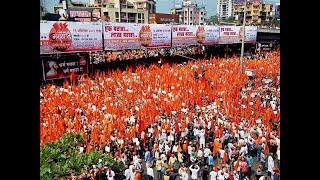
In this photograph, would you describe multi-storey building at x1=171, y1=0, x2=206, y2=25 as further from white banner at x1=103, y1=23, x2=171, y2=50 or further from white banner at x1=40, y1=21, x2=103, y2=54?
white banner at x1=40, y1=21, x2=103, y2=54

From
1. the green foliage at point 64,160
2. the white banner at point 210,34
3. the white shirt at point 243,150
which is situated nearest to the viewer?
the green foliage at point 64,160

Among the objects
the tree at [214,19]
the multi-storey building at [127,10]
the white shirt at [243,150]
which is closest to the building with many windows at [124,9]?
the multi-storey building at [127,10]

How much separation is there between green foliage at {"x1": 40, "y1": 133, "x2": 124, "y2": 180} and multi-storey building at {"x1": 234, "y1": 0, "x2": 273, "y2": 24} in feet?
16.8

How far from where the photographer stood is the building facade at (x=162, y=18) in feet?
29.3

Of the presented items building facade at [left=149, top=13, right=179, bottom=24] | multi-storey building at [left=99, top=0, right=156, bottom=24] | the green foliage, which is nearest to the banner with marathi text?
building facade at [left=149, top=13, right=179, bottom=24]

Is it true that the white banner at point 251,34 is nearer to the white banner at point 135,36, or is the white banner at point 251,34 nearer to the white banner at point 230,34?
the white banner at point 230,34

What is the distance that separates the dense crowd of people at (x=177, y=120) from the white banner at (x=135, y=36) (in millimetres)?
996

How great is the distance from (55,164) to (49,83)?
286cm

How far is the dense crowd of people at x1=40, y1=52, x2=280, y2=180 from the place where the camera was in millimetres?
4070

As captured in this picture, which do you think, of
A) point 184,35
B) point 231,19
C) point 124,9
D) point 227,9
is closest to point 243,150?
point 227,9

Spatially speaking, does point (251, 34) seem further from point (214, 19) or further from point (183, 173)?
point (183, 173)
